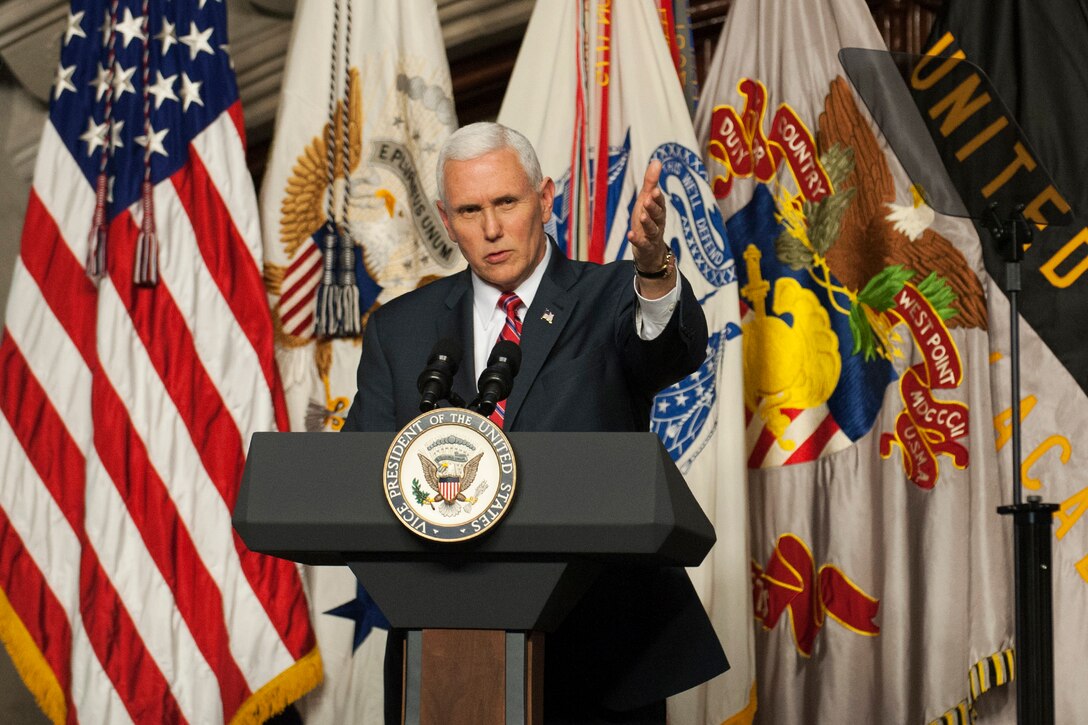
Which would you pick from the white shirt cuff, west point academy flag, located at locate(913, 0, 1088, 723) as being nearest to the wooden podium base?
the white shirt cuff

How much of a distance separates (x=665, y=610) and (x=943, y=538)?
4.33 ft

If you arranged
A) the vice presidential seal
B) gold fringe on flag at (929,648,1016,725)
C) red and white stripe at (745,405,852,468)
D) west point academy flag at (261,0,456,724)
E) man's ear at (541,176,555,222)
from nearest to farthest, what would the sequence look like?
the vice presidential seal < man's ear at (541,176,555,222) < gold fringe on flag at (929,648,1016,725) < red and white stripe at (745,405,852,468) < west point academy flag at (261,0,456,724)

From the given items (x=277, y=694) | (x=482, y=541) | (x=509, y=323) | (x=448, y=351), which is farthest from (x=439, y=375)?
(x=277, y=694)

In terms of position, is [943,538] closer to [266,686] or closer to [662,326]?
[662,326]

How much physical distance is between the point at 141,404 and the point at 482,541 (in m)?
1.85

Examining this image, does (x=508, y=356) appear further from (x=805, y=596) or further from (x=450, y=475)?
(x=805, y=596)

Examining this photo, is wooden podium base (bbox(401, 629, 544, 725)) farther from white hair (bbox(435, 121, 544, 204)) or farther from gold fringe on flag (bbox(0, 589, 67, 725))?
gold fringe on flag (bbox(0, 589, 67, 725))

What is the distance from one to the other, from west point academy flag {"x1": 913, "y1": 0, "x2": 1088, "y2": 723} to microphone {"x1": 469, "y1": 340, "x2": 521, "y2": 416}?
177cm

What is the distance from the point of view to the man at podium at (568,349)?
5.76 ft

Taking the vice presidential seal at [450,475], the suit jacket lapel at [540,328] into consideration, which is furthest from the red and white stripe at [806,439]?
the vice presidential seal at [450,475]

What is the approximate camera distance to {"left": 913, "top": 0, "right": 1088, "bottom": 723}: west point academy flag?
282 centimetres

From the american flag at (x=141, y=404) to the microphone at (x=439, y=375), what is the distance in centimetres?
162

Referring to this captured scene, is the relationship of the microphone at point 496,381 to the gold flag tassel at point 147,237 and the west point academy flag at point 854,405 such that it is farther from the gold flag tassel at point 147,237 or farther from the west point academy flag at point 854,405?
the gold flag tassel at point 147,237

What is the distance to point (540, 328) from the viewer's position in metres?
1.85
